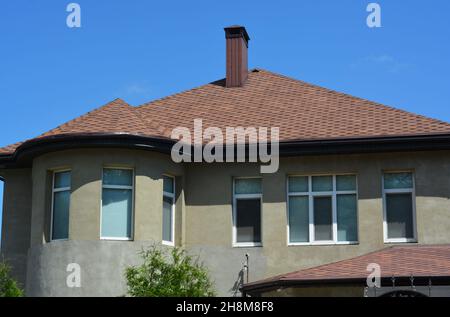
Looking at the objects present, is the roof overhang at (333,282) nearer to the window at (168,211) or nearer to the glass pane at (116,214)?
the window at (168,211)

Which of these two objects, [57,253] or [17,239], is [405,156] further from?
[17,239]

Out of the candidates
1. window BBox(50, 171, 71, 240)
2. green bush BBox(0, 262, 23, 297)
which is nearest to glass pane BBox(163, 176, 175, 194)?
window BBox(50, 171, 71, 240)

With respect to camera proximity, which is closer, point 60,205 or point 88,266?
point 88,266

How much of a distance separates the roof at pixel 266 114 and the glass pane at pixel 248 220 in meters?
1.92

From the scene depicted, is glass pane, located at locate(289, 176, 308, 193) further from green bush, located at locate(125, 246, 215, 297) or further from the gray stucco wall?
green bush, located at locate(125, 246, 215, 297)

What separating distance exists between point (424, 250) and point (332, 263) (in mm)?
2152

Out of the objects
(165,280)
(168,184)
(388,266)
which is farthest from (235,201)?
(388,266)

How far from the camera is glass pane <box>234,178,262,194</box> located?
70.2 feet

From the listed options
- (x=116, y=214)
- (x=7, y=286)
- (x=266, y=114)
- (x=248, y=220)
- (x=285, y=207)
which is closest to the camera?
(x=7, y=286)

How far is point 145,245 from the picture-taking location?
19.7 metres

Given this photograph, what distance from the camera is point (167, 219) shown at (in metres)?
20.9

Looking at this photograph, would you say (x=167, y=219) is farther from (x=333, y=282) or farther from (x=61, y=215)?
(x=333, y=282)

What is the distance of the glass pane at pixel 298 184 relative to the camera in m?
21.2

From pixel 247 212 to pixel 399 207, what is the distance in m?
3.81
